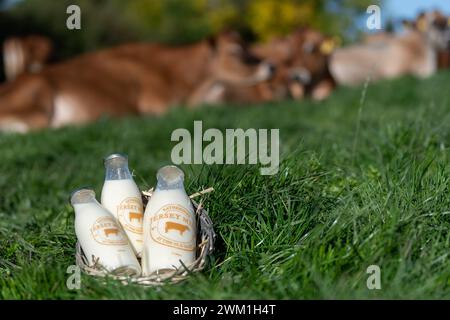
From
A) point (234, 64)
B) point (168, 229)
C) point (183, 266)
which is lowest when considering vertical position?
point (183, 266)

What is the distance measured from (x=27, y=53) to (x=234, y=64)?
3.67 m

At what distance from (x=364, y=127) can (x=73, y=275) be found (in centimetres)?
308

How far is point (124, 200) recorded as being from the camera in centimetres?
295

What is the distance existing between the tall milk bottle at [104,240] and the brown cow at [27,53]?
1041 cm

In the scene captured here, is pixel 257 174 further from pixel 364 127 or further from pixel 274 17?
pixel 274 17

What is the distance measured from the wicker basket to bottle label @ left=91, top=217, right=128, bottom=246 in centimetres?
7

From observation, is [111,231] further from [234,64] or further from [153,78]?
[234,64]

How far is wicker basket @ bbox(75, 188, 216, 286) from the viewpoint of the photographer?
2672 mm

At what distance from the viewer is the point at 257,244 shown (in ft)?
9.52

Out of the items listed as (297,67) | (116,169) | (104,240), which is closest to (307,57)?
(297,67)

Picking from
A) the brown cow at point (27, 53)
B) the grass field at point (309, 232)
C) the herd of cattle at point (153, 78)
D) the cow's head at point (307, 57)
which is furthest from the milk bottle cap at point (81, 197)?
the cow's head at point (307, 57)

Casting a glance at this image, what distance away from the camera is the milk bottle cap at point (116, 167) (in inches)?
118

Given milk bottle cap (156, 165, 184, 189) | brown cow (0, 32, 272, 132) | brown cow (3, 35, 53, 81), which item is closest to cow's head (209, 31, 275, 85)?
brown cow (0, 32, 272, 132)

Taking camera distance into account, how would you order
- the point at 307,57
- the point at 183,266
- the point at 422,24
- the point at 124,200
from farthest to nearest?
the point at 422,24 < the point at 307,57 < the point at 124,200 < the point at 183,266
